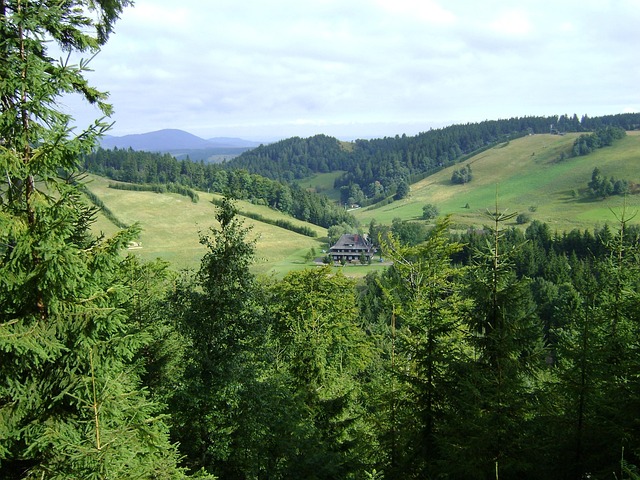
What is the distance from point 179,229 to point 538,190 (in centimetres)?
12073

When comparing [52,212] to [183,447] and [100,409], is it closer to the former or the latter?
[100,409]

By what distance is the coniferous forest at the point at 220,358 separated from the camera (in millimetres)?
6359

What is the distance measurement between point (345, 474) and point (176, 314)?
28.7ft

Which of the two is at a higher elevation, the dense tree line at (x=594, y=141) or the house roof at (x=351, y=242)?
the dense tree line at (x=594, y=141)

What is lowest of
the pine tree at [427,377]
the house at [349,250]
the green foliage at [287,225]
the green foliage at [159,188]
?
the house at [349,250]

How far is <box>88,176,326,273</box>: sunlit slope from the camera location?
303 ft

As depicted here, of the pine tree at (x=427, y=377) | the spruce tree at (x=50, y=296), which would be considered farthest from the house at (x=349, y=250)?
the spruce tree at (x=50, y=296)

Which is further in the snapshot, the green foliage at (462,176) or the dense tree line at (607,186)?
the green foliage at (462,176)

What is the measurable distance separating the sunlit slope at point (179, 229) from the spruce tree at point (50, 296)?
253 ft

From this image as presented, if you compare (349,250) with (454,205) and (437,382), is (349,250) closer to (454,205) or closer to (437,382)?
(454,205)

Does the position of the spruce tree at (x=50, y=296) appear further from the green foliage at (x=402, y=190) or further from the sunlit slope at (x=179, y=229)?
the green foliage at (x=402, y=190)

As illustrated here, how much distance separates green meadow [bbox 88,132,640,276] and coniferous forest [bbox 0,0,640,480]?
5145 cm

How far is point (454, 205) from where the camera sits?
161 m

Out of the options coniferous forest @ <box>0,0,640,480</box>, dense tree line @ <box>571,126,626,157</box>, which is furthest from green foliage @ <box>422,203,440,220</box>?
coniferous forest @ <box>0,0,640,480</box>
